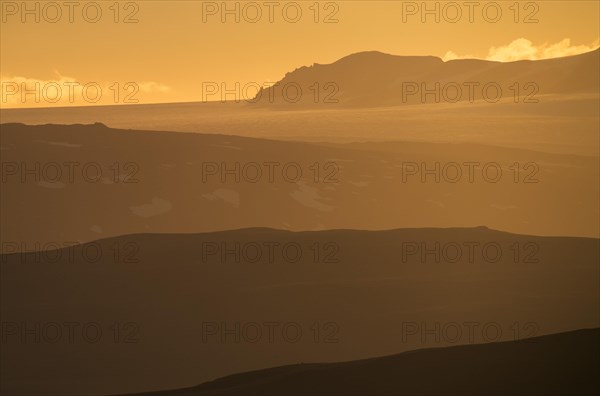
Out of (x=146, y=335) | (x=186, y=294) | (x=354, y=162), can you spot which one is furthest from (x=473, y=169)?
(x=146, y=335)

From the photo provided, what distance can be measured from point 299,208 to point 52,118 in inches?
309

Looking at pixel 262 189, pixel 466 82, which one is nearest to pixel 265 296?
pixel 262 189

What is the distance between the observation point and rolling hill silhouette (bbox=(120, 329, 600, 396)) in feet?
35.7

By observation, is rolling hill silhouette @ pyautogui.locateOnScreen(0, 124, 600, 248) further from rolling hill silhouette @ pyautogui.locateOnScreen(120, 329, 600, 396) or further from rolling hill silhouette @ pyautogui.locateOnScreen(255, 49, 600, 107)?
rolling hill silhouette @ pyautogui.locateOnScreen(120, 329, 600, 396)

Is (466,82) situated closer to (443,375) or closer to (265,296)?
(265,296)

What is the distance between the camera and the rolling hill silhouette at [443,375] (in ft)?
35.7

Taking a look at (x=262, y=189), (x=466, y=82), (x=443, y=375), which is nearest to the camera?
(x=443, y=375)

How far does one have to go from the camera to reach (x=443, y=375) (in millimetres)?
11375

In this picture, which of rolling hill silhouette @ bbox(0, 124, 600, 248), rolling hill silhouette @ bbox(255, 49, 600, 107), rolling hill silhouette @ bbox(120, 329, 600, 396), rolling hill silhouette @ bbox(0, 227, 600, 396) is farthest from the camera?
rolling hill silhouette @ bbox(255, 49, 600, 107)

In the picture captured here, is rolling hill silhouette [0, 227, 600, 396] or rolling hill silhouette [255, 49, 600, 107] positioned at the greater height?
rolling hill silhouette [255, 49, 600, 107]

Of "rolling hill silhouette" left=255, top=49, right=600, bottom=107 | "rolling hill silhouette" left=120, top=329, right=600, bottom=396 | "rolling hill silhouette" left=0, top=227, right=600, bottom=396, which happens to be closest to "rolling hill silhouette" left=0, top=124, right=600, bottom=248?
"rolling hill silhouette" left=0, top=227, right=600, bottom=396

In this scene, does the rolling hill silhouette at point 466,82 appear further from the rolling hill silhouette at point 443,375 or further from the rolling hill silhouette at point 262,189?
the rolling hill silhouette at point 443,375

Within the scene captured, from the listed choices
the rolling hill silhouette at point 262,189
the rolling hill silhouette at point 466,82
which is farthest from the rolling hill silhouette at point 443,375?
the rolling hill silhouette at point 466,82

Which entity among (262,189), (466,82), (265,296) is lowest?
(265,296)
